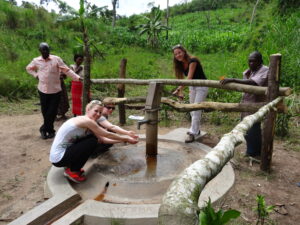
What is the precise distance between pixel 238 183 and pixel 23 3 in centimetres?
1884

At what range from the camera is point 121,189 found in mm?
2902

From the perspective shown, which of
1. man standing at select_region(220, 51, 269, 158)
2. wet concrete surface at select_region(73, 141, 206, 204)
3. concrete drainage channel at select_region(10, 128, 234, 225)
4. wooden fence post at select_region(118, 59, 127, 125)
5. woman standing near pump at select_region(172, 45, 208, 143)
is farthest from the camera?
wooden fence post at select_region(118, 59, 127, 125)

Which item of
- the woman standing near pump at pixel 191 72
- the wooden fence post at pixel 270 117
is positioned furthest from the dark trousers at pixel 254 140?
the woman standing near pump at pixel 191 72

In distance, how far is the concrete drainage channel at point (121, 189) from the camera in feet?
7.88

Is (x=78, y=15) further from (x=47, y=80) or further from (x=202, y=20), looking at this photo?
(x=202, y=20)

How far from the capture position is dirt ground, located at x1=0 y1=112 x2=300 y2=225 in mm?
2643

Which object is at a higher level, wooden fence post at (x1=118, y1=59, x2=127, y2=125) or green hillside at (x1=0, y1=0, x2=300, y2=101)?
green hillside at (x1=0, y1=0, x2=300, y2=101)

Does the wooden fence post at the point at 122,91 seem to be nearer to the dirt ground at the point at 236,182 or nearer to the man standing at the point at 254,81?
the dirt ground at the point at 236,182

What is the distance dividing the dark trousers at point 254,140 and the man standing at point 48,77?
108 inches

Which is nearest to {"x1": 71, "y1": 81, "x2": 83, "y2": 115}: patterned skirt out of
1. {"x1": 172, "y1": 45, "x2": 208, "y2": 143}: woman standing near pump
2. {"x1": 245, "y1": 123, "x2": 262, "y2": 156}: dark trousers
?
{"x1": 172, "y1": 45, "x2": 208, "y2": 143}: woman standing near pump

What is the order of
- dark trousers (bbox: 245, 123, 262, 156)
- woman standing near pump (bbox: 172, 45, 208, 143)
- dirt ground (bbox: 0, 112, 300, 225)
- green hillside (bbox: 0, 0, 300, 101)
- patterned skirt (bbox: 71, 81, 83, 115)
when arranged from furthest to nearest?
green hillside (bbox: 0, 0, 300, 101)
patterned skirt (bbox: 71, 81, 83, 115)
woman standing near pump (bbox: 172, 45, 208, 143)
dark trousers (bbox: 245, 123, 262, 156)
dirt ground (bbox: 0, 112, 300, 225)

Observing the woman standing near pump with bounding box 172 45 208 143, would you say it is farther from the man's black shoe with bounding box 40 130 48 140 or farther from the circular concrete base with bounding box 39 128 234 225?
the man's black shoe with bounding box 40 130 48 140

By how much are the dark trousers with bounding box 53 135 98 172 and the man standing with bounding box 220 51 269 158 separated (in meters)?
1.68

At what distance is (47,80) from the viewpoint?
445 cm
